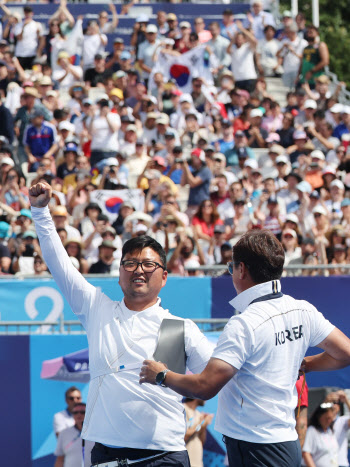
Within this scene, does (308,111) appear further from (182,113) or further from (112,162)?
(112,162)

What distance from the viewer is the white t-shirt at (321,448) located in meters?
9.03

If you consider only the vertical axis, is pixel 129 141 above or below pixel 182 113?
below

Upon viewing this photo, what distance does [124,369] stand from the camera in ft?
14.7

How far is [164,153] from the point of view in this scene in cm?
1545

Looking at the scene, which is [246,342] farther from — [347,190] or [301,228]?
[347,190]

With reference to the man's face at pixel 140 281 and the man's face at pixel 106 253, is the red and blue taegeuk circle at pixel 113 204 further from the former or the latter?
the man's face at pixel 140 281

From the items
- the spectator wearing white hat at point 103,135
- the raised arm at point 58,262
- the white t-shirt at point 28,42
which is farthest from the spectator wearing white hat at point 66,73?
the raised arm at point 58,262

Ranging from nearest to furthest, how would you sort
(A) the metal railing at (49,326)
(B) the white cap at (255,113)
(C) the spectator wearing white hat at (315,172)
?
(A) the metal railing at (49,326) → (C) the spectator wearing white hat at (315,172) → (B) the white cap at (255,113)

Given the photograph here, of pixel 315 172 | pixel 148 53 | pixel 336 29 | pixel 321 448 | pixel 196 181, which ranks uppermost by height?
pixel 336 29

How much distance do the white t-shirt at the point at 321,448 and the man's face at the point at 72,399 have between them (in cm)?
216

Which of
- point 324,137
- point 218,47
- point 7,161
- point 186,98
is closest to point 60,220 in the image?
point 7,161

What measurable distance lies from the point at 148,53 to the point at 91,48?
1118 mm

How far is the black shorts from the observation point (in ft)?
13.6

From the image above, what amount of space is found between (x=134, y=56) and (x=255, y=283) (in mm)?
16016
